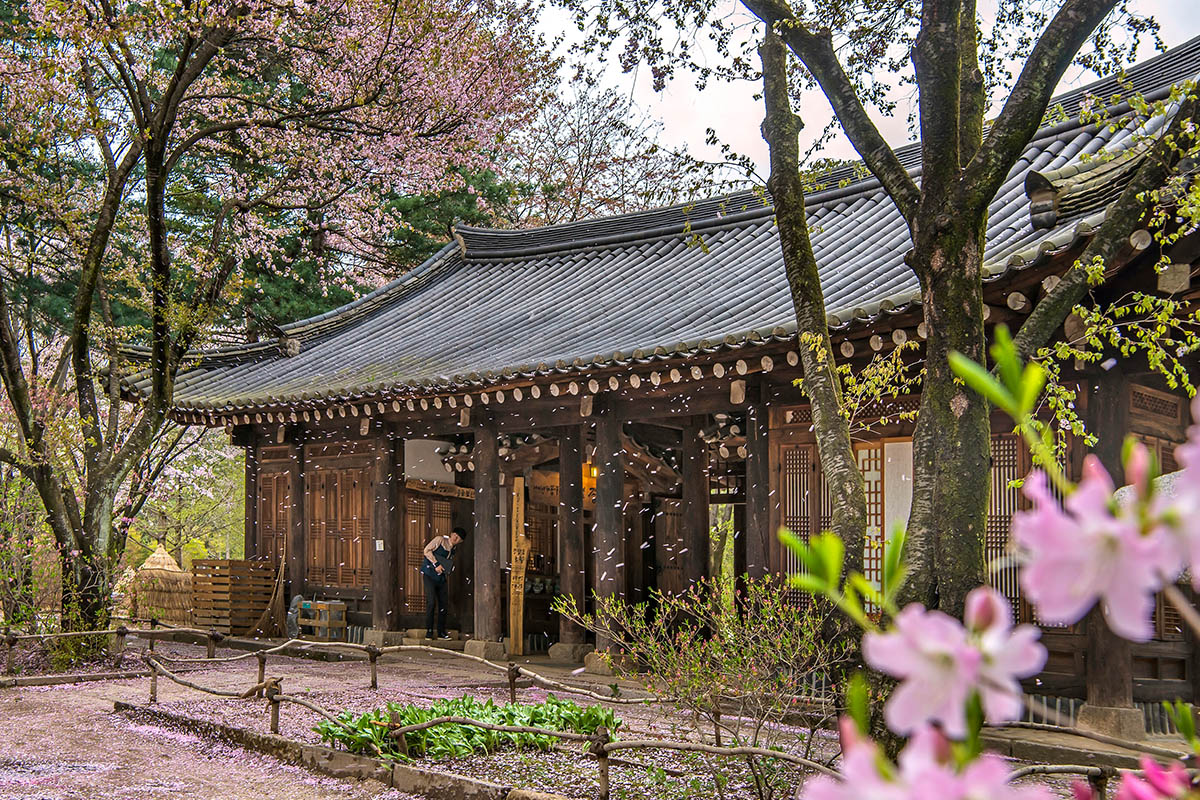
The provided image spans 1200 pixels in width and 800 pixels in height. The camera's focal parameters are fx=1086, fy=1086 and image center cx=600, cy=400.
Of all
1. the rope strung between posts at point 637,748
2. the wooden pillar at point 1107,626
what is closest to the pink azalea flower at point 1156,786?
the rope strung between posts at point 637,748

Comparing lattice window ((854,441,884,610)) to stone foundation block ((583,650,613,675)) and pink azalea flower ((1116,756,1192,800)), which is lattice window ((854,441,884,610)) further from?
pink azalea flower ((1116,756,1192,800))

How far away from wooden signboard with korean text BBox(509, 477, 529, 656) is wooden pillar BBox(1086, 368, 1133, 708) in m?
7.61

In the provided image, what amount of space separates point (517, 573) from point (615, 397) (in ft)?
12.0

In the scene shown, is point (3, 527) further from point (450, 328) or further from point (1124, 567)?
point (1124, 567)

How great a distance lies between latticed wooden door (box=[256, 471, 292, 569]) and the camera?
15711 mm

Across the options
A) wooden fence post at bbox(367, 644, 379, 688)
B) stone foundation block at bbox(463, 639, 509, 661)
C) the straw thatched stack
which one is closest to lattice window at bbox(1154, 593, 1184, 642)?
wooden fence post at bbox(367, 644, 379, 688)

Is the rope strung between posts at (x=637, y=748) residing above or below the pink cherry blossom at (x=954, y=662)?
below

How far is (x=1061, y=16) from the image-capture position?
5.24 metres

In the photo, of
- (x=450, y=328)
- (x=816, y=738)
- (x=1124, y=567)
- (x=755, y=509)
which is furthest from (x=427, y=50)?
(x=1124, y=567)

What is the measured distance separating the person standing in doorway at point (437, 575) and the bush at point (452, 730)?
6.54 metres

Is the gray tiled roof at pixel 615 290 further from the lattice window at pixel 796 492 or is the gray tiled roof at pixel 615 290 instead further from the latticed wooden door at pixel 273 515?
the latticed wooden door at pixel 273 515

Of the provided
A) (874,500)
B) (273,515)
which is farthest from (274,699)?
(273,515)

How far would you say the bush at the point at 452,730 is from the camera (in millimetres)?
6961

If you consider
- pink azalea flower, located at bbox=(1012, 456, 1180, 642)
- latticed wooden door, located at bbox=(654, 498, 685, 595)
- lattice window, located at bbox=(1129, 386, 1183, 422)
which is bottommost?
latticed wooden door, located at bbox=(654, 498, 685, 595)
